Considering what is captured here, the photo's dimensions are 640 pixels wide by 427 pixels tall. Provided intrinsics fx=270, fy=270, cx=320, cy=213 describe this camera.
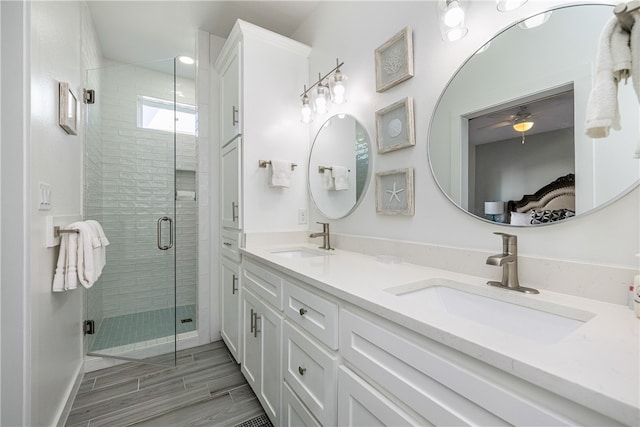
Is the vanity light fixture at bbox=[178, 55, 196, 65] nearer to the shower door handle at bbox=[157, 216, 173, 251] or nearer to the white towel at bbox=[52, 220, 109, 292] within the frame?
the shower door handle at bbox=[157, 216, 173, 251]

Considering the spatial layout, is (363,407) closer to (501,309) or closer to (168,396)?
(501,309)

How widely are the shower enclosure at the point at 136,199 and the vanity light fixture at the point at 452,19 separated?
1943 millimetres

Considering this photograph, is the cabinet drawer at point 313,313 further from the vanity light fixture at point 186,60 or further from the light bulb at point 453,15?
the vanity light fixture at point 186,60

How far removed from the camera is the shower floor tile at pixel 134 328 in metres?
2.10

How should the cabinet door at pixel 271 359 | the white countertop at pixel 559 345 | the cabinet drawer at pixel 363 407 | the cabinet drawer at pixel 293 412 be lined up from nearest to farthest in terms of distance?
the white countertop at pixel 559 345, the cabinet drawer at pixel 363 407, the cabinet drawer at pixel 293 412, the cabinet door at pixel 271 359

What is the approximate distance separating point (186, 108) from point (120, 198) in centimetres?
107

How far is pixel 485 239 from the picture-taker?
3.61ft

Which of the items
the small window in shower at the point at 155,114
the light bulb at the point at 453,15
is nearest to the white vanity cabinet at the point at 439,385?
the light bulb at the point at 453,15

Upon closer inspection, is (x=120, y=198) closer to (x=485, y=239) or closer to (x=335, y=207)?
(x=335, y=207)

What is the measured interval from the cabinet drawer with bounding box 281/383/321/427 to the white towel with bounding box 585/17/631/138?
1257 millimetres

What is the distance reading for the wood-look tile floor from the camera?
1.53 meters

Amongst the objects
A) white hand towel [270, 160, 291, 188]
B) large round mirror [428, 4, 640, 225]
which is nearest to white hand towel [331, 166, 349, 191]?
white hand towel [270, 160, 291, 188]

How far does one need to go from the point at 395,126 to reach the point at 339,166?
53 cm

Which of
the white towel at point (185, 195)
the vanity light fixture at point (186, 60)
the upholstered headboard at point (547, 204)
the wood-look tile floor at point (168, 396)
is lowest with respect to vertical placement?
the wood-look tile floor at point (168, 396)
